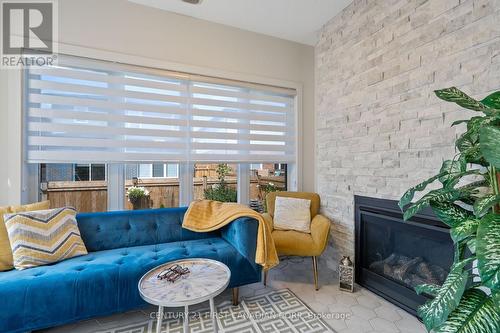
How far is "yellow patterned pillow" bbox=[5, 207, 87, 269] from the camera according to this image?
5.36ft

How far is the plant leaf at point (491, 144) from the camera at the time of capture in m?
0.82

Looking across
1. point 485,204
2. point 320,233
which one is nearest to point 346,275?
point 320,233

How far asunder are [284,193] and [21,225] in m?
2.32

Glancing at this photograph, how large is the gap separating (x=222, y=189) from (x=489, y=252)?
→ 7.80 feet

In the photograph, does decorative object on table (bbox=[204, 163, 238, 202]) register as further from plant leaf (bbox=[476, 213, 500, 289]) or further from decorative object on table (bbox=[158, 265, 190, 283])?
plant leaf (bbox=[476, 213, 500, 289])

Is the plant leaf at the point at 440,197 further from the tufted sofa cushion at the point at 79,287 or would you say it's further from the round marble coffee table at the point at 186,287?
the tufted sofa cushion at the point at 79,287

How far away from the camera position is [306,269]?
2625 millimetres

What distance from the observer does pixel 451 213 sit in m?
1.18

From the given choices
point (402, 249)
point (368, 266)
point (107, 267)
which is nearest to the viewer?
point (107, 267)

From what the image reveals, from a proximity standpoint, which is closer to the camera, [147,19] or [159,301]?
[159,301]

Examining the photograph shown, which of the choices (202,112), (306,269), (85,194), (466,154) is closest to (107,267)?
(85,194)

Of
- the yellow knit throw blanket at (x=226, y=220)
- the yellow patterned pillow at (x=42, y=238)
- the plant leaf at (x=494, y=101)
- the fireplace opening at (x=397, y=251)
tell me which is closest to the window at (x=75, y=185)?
the yellow patterned pillow at (x=42, y=238)

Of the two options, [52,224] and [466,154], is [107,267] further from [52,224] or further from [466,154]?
[466,154]

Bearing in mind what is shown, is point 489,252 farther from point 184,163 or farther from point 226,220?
point 184,163
